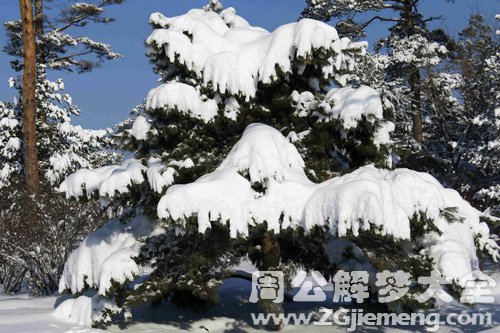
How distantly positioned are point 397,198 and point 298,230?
1114 mm

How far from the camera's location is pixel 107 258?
22.9 ft

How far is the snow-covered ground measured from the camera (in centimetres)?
701

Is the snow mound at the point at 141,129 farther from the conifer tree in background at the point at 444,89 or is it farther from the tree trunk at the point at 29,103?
the conifer tree in background at the point at 444,89

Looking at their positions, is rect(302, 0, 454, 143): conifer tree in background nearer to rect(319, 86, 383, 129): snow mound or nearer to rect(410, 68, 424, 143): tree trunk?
rect(410, 68, 424, 143): tree trunk

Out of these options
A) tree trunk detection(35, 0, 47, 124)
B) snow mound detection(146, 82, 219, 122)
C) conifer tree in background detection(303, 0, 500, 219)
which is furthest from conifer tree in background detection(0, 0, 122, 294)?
conifer tree in background detection(303, 0, 500, 219)

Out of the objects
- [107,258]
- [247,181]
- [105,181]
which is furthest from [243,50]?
[107,258]

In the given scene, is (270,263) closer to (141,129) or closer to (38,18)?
(141,129)

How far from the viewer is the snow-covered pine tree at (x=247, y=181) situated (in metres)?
6.17

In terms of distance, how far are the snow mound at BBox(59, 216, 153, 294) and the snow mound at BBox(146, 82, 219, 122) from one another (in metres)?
1.60

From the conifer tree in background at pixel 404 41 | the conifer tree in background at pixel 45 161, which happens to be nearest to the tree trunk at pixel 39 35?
the conifer tree in background at pixel 45 161

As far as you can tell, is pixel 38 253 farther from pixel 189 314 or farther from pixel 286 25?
pixel 286 25

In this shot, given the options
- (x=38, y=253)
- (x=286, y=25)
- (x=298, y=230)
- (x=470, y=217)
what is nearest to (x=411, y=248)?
(x=470, y=217)

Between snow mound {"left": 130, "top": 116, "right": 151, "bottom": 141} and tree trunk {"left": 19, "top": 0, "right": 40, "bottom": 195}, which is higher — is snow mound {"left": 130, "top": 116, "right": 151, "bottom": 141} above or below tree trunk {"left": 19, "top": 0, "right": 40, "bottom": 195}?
below

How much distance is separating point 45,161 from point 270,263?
9749 mm
